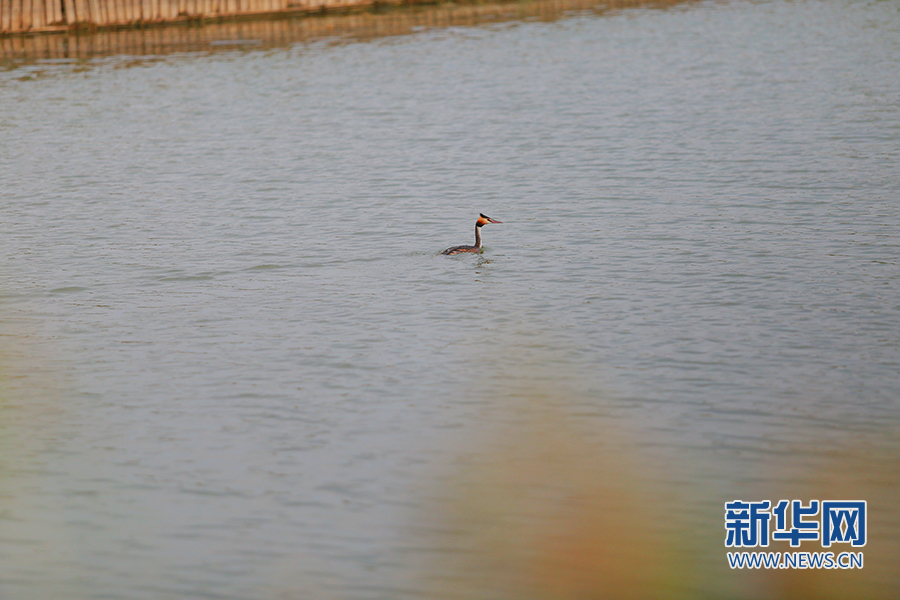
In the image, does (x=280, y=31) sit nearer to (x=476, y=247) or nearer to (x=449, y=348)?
(x=476, y=247)

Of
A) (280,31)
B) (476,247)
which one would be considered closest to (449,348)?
(476,247)

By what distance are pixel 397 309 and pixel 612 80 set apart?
23435 millimetres

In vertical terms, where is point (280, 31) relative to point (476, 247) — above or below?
above

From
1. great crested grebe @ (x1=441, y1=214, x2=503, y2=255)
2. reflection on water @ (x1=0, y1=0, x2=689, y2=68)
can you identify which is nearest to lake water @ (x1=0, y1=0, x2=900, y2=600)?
great crested grebe @ (x1=441, y1=214, x2=503, y2=255)

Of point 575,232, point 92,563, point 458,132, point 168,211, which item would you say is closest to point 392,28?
point 458,132

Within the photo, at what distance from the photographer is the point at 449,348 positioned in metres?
15.9

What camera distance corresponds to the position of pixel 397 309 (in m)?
17.7

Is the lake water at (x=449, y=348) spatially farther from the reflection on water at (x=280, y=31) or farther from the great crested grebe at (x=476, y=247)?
the reflection on water at (x=280, y=31)

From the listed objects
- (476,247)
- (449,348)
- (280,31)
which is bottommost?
(449,348)

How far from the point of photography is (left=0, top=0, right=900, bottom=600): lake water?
10.8 metres

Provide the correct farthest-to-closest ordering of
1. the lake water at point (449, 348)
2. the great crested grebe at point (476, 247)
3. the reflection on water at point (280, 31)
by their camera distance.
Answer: the reflection on water at point (280, 31) → the great crested grebe at point (476, 247) → the lake water at point (449, 348)

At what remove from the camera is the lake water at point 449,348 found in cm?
1078

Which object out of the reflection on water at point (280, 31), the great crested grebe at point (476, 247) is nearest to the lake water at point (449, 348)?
the great crested grebe at point (476, 247)

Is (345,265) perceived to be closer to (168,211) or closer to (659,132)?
(168,211)
